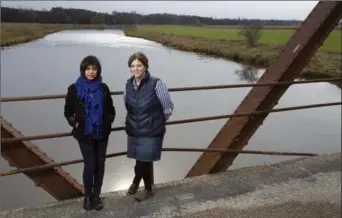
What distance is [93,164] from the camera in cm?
273

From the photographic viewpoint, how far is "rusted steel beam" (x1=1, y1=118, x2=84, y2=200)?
2.76m

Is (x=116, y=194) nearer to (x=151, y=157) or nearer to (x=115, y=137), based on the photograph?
(x=151, y=157)

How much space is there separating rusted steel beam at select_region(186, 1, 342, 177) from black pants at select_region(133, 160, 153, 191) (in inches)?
32.3

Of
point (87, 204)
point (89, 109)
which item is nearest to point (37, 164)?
point (87, 204)

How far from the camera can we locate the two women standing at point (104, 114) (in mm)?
2538

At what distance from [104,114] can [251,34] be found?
116 ft

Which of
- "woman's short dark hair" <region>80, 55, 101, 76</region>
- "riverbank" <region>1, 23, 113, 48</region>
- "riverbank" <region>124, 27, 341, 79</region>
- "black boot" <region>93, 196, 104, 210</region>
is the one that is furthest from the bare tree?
"woman's short dark hair" <region>80, 55, 101, 76</region>

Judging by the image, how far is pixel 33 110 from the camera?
31.0 feet

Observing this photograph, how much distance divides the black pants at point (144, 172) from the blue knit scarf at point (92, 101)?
54 centimetres

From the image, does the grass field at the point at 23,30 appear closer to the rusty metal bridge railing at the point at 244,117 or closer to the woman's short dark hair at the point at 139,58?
the rusty metal bridge railing at the point at 244,117

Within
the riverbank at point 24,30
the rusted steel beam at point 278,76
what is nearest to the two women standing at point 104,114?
the rusted steel beam at point 278,76

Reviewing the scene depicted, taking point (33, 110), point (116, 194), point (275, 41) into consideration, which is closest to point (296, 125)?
point (33, 110)

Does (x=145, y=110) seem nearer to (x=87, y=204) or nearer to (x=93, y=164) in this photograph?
(x=93, y=164)

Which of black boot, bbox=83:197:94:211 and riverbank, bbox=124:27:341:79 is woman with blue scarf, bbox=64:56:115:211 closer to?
black boot, bbox=83:197:94:211
